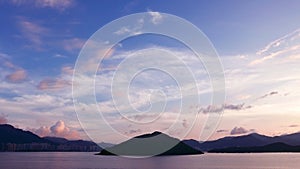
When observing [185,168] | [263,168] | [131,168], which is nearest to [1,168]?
[131,168]

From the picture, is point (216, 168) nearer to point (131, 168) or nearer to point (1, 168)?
point (131, 168)

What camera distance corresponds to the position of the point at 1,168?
597 ft

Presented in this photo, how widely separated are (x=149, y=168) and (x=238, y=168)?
43.9m

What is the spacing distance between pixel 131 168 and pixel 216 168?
142ft

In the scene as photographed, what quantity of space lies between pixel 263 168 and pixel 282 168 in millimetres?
9799

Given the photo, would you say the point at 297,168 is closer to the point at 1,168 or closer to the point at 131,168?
the point at 131,168

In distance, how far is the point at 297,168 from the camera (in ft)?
648

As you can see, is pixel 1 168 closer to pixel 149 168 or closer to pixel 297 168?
pixel 149 168

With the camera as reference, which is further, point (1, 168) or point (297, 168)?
point (297, 168)

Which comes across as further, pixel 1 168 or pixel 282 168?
pixel 282 168

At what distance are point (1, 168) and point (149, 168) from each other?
69.5 meters

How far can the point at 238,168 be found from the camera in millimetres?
192375

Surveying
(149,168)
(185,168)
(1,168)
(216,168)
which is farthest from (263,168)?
(1,168)

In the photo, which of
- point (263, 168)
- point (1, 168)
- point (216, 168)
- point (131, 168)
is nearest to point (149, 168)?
point (131, 168)
